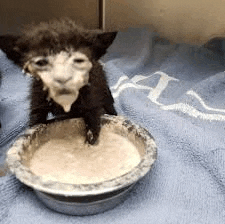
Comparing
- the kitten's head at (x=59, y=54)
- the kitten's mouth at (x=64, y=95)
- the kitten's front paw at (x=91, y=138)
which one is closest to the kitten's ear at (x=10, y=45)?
the kitten's head at (x=59, y=54)

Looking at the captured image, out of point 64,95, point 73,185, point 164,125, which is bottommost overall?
point 164,125

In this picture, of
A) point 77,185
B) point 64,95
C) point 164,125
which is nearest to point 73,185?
point 77,185

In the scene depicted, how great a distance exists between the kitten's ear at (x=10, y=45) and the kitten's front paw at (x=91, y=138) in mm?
257

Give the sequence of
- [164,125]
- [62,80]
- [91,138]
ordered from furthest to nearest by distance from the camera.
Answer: [164,125] < [91,138] < [62,80]

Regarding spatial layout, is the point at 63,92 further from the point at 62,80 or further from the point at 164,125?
the point at 164,125

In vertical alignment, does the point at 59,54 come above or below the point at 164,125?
above

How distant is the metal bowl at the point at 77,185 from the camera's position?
0.60 meters

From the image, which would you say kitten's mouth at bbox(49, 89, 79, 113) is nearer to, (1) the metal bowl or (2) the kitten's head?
(2) the kitten's head

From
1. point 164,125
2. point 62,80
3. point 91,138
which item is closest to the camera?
point 62,80

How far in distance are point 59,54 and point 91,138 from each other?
29 cm

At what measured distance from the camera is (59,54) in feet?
1.87

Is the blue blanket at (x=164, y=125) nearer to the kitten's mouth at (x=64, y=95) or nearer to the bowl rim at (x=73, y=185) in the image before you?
the bowl rim at (x=73, y=185)

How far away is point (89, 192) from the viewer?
0.59 meters

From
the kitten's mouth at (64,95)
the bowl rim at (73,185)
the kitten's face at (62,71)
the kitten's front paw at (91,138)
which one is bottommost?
the kitten's front paw at (91,138)
